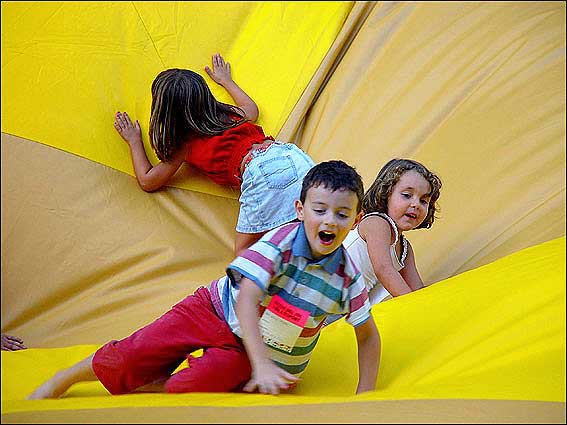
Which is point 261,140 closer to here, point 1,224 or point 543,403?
point 1,224

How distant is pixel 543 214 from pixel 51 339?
37.9 inches

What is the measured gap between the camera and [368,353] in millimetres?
1300

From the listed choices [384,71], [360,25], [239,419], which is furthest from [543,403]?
[360,25]

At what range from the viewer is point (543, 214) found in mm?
1676

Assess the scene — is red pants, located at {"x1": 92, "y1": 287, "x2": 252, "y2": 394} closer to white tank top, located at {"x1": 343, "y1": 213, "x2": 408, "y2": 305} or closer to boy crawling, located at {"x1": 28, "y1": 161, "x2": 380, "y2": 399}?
boy crawling, located at {"x1": 28, "y1": 161, "x2": 380, "y2": 399}

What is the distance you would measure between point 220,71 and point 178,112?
33 centimetres

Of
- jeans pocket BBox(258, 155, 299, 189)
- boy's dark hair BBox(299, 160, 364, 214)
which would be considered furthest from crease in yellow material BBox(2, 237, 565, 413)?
jeans pocket BBox(258, 155, 299, 189)

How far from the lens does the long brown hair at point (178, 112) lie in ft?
6.42

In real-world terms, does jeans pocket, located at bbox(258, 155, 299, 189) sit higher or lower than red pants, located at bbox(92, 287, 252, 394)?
higher

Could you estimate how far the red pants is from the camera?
1306mm

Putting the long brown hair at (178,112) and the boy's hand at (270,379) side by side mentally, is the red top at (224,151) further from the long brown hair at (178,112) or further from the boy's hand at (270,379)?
the boy's hand at (270,379)

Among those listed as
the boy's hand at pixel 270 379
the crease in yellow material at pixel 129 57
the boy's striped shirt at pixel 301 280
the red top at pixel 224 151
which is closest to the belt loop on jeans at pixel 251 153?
the red top at pixel 224 151

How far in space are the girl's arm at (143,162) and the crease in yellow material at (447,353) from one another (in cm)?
52

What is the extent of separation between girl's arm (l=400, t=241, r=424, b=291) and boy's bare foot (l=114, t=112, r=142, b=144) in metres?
0.67
